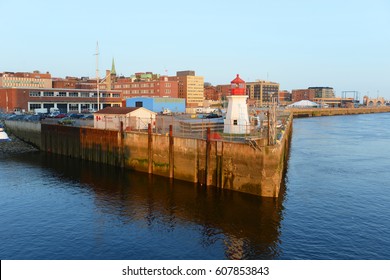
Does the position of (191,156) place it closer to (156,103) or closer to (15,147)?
(15,147)

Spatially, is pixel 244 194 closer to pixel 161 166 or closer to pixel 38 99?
pixel 161 166

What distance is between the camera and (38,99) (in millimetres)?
105688

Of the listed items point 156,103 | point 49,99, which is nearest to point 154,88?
point 49,99

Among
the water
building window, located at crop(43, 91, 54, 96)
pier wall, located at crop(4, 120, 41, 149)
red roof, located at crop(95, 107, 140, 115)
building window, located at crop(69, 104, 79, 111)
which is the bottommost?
the water

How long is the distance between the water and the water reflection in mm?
79

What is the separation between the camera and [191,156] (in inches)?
1500

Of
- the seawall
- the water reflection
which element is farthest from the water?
the seawall

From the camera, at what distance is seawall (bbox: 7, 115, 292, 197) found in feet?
106

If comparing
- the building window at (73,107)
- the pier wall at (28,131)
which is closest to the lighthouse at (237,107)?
the pier wall at (28,131)

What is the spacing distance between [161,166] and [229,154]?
32.6 feet

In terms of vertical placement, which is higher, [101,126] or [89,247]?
[101,126]

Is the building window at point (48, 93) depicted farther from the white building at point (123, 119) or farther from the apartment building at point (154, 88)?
the apartment building at point (154, 88)

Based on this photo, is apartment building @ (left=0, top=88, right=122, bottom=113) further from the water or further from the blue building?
the water
